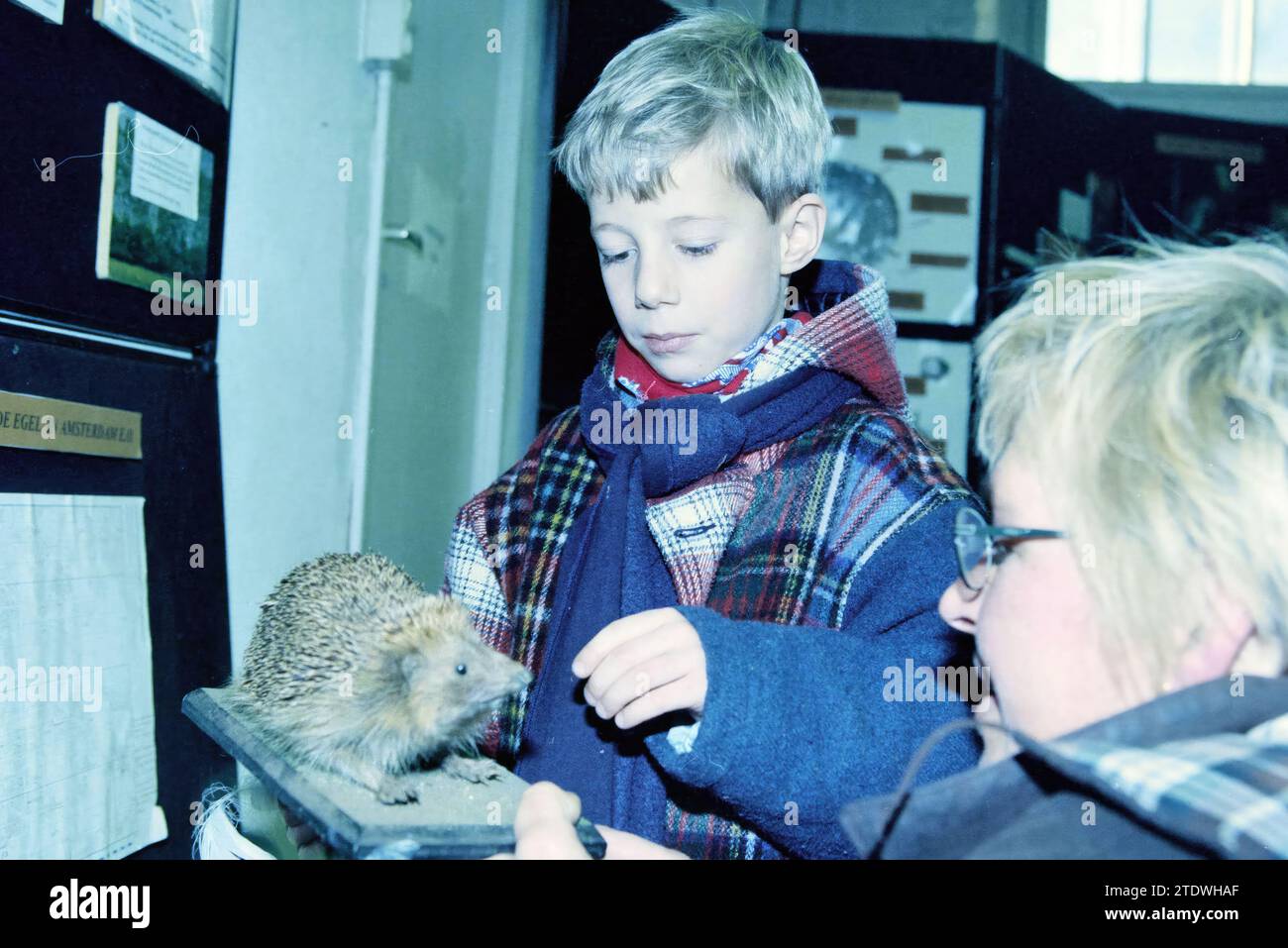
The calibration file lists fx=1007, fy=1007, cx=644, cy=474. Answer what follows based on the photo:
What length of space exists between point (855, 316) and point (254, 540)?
2.97 feet

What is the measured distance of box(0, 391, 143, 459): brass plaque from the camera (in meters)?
0.99

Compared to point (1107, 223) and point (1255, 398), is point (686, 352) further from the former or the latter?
point (1107, 223)

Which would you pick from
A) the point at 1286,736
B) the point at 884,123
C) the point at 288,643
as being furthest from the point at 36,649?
the point at 884,123

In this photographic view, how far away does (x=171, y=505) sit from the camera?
1267 mm

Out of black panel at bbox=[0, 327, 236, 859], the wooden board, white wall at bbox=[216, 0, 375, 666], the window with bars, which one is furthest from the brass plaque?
the window with bars

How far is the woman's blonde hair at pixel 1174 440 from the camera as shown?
2.25ft

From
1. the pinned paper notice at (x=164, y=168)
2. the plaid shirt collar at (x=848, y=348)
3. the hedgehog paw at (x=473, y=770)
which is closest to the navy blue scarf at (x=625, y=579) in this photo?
the plaid shirt collar at (x=848, y=348)

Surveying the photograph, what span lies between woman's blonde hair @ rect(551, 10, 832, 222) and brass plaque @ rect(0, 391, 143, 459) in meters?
0.62

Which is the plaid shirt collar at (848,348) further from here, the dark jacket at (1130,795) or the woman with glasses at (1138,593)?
the dark jacket at (1130,795)

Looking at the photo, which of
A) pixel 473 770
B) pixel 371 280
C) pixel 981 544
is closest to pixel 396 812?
pixel 473 770

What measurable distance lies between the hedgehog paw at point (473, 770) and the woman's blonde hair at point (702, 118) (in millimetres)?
636

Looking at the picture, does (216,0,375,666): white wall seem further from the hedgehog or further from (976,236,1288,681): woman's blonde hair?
(976,236,1288,681): woman's blonde hair

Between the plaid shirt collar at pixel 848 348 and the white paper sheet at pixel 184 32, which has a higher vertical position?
the white paper sheet at pixel 184 32
